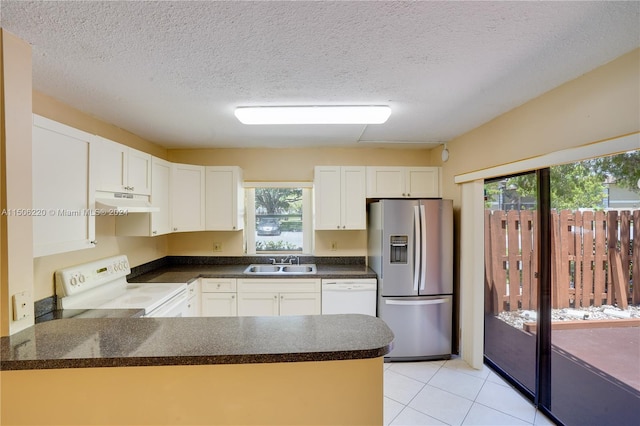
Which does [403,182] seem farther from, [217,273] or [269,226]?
[217,273]

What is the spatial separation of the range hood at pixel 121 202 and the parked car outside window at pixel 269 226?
139 cm

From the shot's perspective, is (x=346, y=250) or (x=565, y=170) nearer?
(x=565, y=170)

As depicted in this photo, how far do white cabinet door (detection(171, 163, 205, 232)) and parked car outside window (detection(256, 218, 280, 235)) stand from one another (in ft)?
2.49

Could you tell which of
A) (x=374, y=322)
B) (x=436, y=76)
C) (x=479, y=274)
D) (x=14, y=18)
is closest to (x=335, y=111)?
(x=436, y=76)

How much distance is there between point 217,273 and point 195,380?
2026mm

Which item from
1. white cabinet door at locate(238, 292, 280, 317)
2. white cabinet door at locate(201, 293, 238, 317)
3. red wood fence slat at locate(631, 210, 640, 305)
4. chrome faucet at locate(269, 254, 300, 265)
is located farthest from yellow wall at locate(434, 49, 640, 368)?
white cabinet door at locate(201, 293, 238, 317)

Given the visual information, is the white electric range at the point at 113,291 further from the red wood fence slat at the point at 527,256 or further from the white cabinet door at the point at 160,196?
the red wood fence slat at the point at 527,256

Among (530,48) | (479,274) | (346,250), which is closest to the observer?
(530,48)

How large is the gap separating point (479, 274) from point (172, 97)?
311 cm

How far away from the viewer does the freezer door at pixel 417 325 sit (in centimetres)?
280

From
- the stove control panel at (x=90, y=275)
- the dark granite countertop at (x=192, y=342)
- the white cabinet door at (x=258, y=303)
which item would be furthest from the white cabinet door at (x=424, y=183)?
the stove control panel at (x=90, y=275)

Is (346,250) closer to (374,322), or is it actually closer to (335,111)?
(335,111)

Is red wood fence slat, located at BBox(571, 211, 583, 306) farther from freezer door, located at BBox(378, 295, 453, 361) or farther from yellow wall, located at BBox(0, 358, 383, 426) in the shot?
yellow wall, located at BBox(0, 358, 383, 426)

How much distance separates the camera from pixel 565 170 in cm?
190
